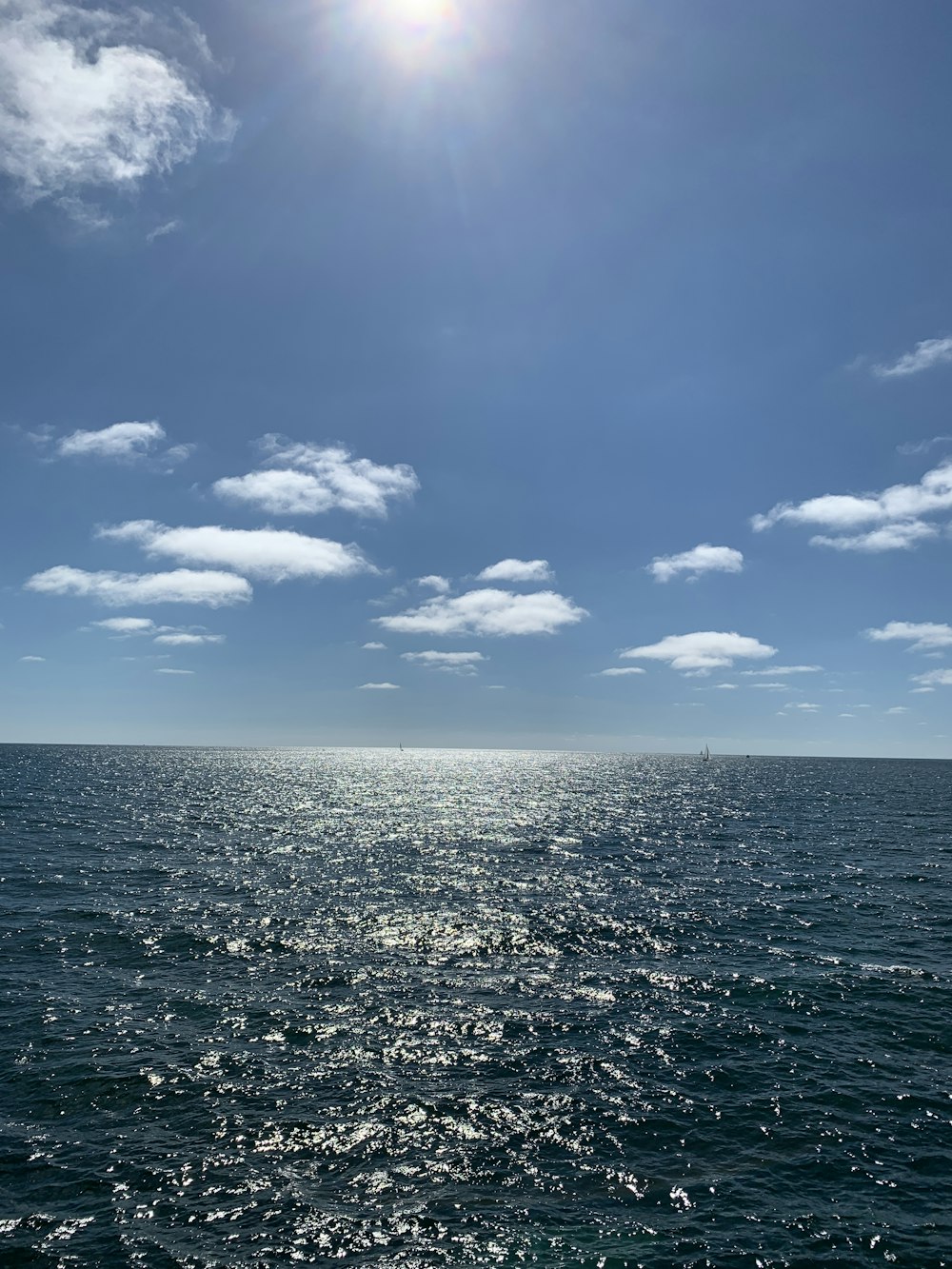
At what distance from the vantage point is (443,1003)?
3388cm

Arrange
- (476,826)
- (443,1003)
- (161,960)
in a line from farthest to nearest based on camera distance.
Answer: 1. (476,826)
2. (161,960)
3. (443,1003)

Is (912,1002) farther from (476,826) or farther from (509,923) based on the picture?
(476,826)

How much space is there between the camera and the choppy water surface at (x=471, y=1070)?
1905cm

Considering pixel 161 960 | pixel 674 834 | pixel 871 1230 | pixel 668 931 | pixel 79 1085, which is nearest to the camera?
pixel 871 1230

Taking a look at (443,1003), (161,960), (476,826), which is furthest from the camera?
(476,826)

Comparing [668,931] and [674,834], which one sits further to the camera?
[674,834]

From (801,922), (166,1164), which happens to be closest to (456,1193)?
(166,1164)

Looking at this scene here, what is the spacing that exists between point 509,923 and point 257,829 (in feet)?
193

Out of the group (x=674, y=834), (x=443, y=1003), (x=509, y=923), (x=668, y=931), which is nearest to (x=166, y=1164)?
(x=443, y=1003)

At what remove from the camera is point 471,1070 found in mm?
27484

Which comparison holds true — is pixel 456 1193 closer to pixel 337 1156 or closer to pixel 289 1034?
pixel 337 1156

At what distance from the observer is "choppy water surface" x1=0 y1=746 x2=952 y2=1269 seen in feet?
62.5

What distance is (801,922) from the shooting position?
4906cm

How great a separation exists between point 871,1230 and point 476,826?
3502 inches
